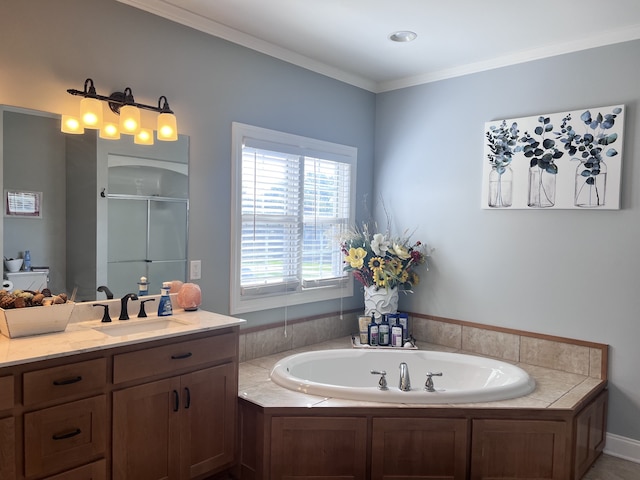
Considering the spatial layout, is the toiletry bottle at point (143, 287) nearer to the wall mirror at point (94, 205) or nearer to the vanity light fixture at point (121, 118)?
the wall mirror at point (94, 205)

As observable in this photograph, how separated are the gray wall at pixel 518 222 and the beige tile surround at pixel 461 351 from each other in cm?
9

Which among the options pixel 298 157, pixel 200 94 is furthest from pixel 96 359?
pixel 298 157

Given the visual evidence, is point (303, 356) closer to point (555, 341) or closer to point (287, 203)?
point (287, 203)

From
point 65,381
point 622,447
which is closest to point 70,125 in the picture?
point 65,381

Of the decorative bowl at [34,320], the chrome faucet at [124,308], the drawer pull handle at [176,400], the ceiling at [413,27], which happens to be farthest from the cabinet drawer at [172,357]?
the ceiling at [413,27]

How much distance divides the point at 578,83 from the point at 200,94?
2.42m

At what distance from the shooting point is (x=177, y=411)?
239cm

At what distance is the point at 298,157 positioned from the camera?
11.9ft

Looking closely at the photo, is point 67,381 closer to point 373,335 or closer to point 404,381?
point 404,381

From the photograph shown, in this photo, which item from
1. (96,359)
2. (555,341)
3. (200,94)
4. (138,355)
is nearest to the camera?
(96,359)

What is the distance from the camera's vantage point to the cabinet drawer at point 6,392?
5.90 ft

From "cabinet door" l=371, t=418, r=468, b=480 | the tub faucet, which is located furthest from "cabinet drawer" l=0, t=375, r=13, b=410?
the tub faucet

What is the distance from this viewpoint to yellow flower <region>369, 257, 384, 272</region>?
3.75 meters

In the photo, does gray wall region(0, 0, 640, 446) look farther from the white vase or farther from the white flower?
the white flower
